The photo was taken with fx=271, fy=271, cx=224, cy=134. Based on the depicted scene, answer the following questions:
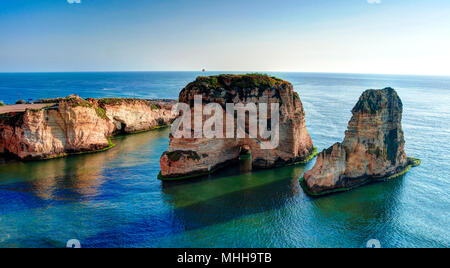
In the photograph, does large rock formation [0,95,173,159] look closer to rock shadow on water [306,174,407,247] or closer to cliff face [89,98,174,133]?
cliff face [89,98,174,133]

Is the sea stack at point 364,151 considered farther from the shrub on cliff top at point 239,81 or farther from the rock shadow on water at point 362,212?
the shrub on cliff top at point 239,81

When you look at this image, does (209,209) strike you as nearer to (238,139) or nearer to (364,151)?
(238,139)

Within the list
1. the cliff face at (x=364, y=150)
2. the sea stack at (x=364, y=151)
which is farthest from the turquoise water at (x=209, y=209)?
the cliff face at (x=364, y=150)

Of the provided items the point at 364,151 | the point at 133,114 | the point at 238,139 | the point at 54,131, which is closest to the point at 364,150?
the point at 364,151

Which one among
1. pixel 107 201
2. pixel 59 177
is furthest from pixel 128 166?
pixel 107 201

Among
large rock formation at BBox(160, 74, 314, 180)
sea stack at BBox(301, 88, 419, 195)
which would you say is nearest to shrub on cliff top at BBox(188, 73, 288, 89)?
large rock formation at BBox(160, 74, 314, 180)
